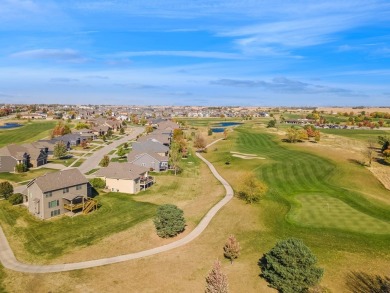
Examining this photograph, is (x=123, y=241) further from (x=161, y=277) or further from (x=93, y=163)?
(x=93, y=163)

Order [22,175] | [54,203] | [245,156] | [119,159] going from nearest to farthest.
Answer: [54,203], [22,175], [119,159], [245,156]

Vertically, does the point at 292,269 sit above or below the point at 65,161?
above

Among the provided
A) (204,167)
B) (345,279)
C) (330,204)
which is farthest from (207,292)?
(204,167)

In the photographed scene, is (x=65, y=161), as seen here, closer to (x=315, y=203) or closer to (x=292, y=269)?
(x=315, y=203)

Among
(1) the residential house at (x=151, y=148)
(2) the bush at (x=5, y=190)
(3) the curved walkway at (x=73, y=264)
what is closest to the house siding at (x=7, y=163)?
(2) the bush at (x=5, y=190)

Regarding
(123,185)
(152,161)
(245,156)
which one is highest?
(245,156)

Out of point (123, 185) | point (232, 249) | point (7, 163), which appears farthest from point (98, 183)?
point (232, 249)
